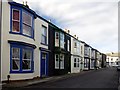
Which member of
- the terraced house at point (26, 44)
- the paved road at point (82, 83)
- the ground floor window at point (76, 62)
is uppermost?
the terraced house at point (26, 44)

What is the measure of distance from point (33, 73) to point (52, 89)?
9.09 metres

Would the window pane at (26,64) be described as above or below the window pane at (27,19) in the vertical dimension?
below

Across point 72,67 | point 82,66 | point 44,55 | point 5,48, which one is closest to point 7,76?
point 5,48

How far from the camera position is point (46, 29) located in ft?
99.6

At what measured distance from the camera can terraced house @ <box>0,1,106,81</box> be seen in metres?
21.1

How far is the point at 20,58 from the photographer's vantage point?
74.2 ft

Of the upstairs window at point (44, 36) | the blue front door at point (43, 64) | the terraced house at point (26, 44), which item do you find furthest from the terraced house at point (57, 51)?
the blue front door at point (43, 64)

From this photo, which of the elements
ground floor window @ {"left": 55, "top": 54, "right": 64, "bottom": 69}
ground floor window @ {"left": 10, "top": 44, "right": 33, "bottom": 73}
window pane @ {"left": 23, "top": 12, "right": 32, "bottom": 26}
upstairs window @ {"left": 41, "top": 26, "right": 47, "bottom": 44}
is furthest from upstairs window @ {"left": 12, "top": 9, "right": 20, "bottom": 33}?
ground floor window @ {"left": 55, "top": 54, "right": 64, "bottom": 69}

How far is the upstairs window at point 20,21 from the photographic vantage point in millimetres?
22109

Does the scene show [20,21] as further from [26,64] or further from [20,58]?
[26,64]

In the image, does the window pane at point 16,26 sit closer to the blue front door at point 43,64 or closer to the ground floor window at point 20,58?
the ground floor window at point 20,58

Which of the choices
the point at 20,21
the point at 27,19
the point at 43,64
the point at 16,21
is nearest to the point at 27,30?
the point at 27,19

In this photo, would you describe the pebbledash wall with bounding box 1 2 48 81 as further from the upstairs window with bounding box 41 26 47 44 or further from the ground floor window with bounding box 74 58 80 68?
the ground floor window with bounding box 74 58 80 68

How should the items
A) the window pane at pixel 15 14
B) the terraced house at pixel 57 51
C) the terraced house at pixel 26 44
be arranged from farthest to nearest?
1. the terraced house at pixel 57 51
2. the window pane at pixel 15 14
3. the terraced house at pixel 26 44
